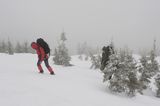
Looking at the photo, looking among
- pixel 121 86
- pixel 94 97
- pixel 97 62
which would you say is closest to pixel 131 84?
pixel 121 86

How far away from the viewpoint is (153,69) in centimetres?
2209

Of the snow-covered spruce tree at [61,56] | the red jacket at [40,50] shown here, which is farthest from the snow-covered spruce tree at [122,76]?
the snow-covered spruce tree at [61,56]

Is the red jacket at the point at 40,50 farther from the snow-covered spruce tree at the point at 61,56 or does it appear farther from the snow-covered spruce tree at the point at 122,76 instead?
the snow-covered spruce tree at the point at 61,56

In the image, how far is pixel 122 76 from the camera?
955 centimetres

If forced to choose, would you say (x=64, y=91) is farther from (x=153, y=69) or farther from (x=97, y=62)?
(x=97, y=62)

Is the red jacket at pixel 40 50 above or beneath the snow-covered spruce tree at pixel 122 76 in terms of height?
above

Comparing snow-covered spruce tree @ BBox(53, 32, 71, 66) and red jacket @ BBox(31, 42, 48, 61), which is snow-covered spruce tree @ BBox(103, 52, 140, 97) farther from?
snow-covered spruce tree @ BBox(53, 32, 71, 66)

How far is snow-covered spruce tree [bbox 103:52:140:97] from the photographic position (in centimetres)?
951

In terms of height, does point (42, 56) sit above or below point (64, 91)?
above

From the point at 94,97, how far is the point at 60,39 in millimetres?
33581

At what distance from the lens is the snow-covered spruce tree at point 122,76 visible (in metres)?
9.51

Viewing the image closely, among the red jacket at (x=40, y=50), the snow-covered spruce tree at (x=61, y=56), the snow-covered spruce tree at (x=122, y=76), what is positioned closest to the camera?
the snow-covered spruce tree at (x=122, y=76)

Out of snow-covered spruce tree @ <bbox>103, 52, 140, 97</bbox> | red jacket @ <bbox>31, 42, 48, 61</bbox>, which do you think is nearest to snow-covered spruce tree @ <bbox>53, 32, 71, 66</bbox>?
red jacket @ <bbox>31, 42, 48, 61</bbox>

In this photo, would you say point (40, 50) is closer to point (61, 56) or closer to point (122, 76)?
point (122, 76)
